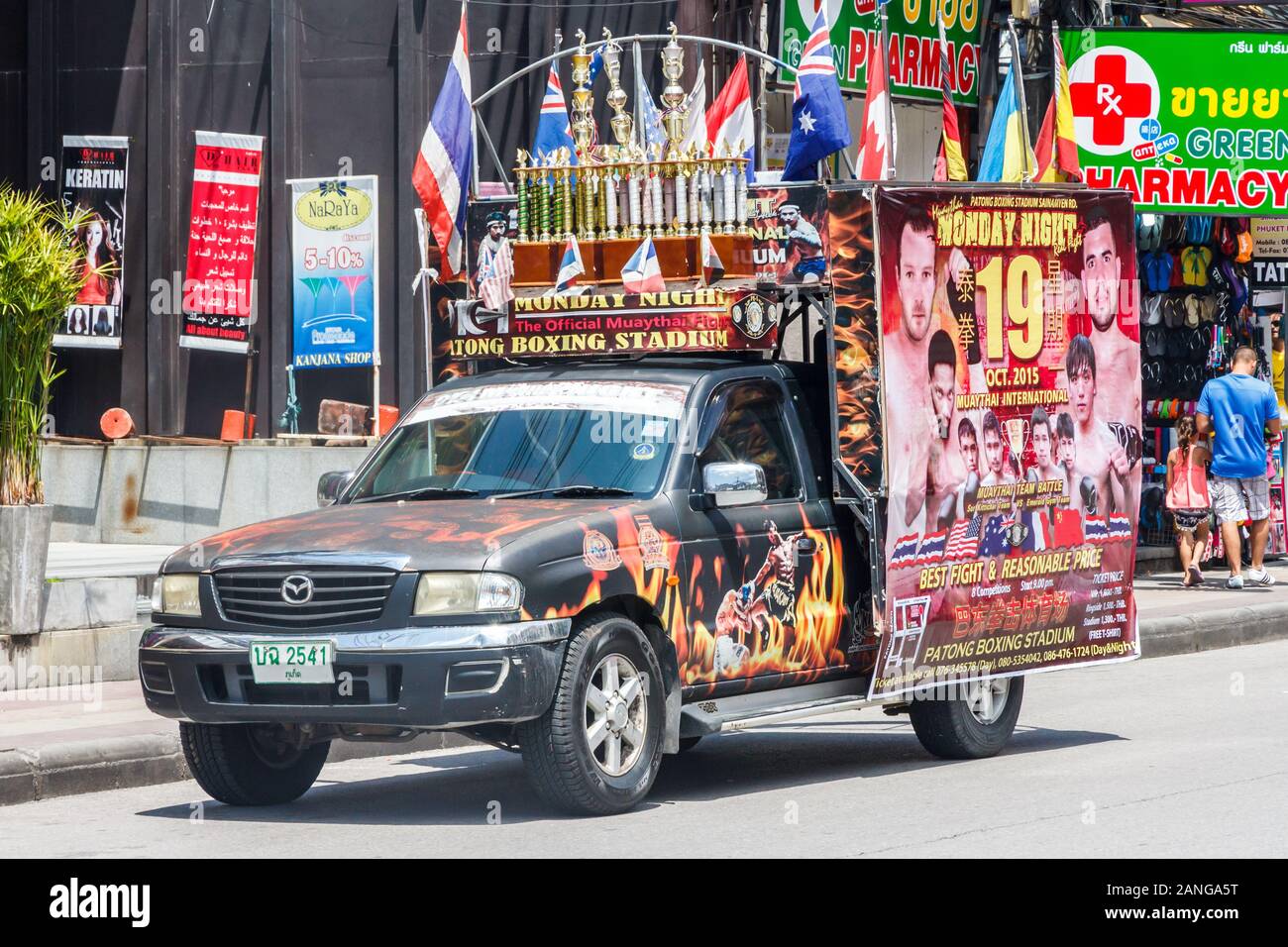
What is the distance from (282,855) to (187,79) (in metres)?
12.9

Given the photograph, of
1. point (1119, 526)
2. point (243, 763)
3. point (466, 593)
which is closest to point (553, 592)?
point (466, 593)

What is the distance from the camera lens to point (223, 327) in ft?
62.4

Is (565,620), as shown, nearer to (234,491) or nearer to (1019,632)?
(1019,632)

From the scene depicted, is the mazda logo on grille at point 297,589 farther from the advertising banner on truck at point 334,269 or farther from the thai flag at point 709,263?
the advertising banner on truck at point 334,269

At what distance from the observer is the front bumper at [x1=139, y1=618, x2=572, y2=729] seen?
782 cm

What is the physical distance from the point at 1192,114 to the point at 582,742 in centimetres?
1250

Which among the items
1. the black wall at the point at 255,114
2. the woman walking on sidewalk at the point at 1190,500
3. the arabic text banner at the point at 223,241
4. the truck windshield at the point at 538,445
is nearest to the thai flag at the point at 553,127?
the truck windshield at the point at 538,445

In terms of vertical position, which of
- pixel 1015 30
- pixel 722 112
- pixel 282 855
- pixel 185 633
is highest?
pixel 1015 30

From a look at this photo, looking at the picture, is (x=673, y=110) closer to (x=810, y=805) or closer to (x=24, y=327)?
(x=810, y=805)

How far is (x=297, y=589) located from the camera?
26.6 feet

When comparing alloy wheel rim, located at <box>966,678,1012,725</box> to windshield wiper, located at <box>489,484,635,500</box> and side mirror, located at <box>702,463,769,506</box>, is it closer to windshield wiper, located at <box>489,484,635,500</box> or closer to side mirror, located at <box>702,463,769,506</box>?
side mirror, located at <box>702,463,769,506</box>

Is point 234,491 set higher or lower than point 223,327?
lower
